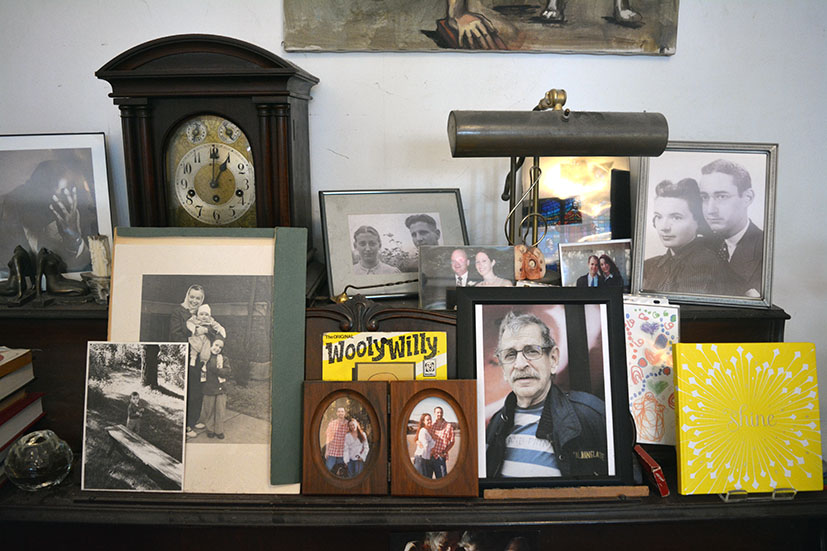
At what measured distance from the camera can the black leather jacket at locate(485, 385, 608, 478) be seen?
3.42 feet

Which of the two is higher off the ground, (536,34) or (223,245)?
(536,34)

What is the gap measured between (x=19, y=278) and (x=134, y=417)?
519 millimetres

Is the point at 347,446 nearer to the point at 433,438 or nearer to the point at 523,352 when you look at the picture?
the point at 433,438

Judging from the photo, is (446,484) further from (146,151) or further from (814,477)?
(146,151)

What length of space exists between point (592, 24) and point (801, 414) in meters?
0.96

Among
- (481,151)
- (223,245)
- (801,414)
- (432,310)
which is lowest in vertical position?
(801,414)

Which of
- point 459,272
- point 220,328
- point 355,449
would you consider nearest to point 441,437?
point 355,449

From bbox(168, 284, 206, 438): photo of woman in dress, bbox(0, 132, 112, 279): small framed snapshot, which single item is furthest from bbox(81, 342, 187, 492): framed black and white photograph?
bbox(0, 132, 112, 279): small framed snapshot

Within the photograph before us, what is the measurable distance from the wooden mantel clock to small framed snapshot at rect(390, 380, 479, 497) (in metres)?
0.48

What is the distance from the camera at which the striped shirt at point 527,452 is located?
1.04 metres

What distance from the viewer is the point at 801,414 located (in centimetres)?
107

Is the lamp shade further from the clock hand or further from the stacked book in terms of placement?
the stacked book

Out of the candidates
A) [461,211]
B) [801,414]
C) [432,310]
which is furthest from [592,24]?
[801,414]

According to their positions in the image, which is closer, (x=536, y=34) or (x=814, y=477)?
(x=814, y=477)
